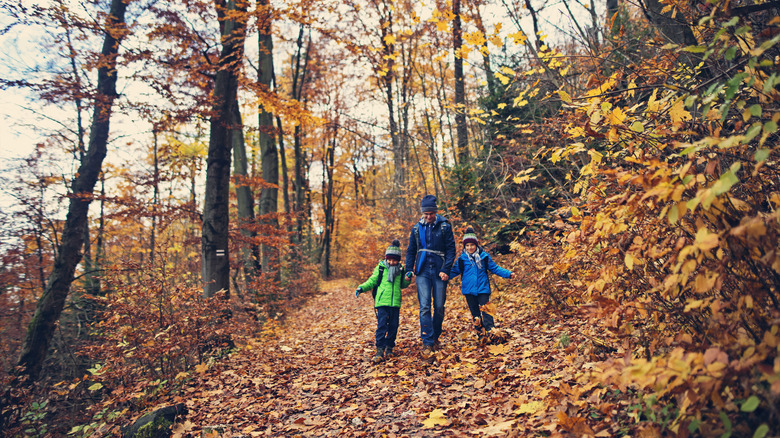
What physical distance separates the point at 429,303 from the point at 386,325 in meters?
0.87

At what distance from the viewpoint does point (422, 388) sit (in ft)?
15.1

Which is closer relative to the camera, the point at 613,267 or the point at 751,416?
the point at 751,416

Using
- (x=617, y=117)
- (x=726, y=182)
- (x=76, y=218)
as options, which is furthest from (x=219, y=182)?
(x=726, y=182)

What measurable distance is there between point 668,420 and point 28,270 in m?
14.7

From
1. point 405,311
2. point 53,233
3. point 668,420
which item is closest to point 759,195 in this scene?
point 668,420

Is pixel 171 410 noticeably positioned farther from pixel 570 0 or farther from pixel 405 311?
pixel 570 0

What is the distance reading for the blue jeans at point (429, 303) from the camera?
5867mm

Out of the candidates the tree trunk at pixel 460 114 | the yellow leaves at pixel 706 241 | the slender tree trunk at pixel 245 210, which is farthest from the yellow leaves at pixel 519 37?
the slender tree trunk at pixel 245 210

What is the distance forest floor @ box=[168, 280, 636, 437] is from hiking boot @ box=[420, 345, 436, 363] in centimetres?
11

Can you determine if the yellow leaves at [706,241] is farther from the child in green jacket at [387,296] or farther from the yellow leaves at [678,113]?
the child in green jacket at [387,296]

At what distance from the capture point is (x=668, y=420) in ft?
7.53

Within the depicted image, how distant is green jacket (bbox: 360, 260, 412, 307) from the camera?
241 inches

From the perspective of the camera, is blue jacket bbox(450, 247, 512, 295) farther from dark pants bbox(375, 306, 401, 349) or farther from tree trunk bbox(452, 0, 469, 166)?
tree trunk bbox(452, 0, 469, 166)

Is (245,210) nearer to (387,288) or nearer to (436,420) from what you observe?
(387,288)
